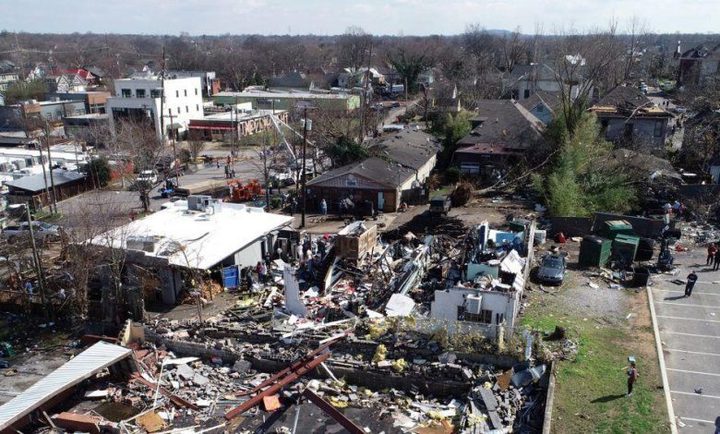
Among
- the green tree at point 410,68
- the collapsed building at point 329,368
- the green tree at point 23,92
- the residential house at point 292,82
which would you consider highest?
the green tree at point 410,68

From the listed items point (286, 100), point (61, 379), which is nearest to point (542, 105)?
point (286, 100)

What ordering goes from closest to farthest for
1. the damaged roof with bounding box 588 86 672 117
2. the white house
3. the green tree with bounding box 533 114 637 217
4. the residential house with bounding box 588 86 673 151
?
the green tree with bounding box 533 114 637 217 < the residential house with bounding box 588 86 673 151 < the damaged roof with bounding box 588 86 672 117 < the white house

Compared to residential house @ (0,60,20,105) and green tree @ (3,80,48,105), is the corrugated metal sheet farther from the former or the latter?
residential house @ (0,60,20,105)

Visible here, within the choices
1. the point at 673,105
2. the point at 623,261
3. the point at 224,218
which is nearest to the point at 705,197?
the point at 623,261

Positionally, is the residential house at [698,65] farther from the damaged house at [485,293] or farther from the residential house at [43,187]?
the residential house at [43,187]

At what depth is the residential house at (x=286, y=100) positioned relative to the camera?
6095 cm

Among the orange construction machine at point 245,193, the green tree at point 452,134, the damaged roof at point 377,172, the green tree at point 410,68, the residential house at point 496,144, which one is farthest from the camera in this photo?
the green tree at point 410,68

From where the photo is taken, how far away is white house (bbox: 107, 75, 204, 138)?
2068 inches

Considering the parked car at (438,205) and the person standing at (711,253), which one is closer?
the person standing at (711,253)

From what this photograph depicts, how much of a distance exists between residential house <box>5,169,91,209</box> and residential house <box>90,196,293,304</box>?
1194 centimetres

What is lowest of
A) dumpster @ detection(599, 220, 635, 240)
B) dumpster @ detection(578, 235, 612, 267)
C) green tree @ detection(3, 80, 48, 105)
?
dumpster @ detection(578, 235, 612, 267)

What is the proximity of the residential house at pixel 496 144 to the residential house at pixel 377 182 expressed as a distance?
3326mm

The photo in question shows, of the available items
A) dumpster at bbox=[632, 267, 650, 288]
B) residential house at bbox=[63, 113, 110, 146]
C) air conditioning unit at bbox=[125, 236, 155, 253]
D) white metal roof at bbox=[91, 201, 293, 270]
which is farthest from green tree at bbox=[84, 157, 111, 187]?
dumpster at bbox=[632, 267, 650, 288]

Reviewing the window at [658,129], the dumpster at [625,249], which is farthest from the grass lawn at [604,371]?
the window at [658,129]
